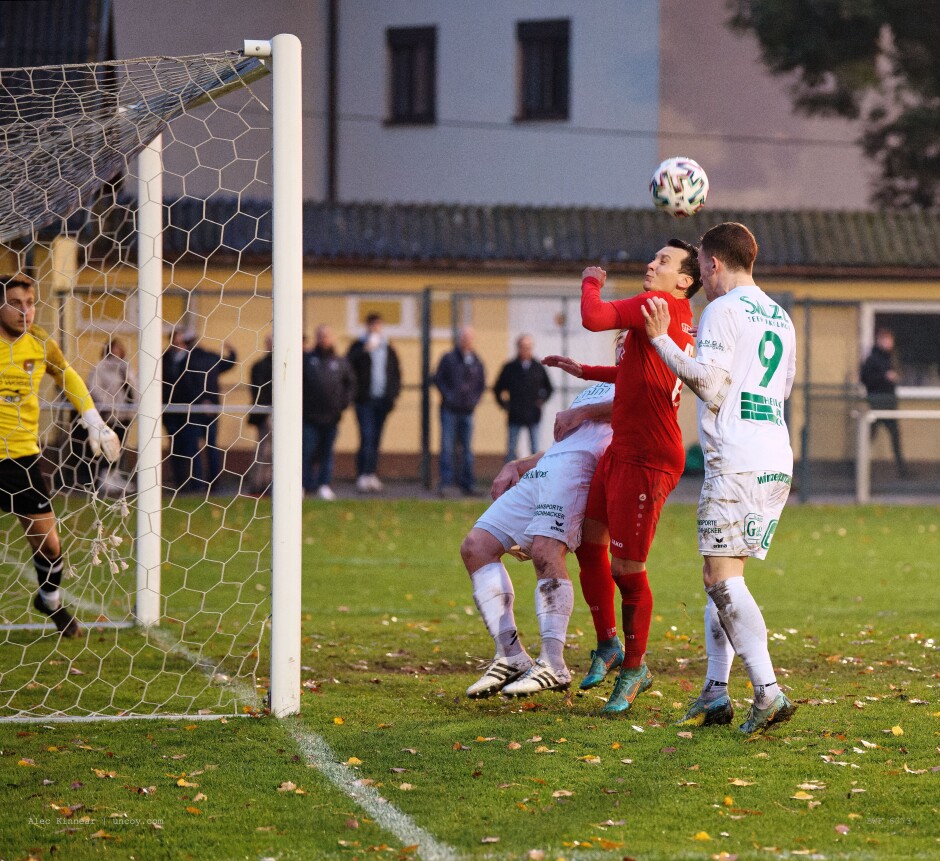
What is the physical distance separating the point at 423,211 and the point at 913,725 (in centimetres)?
1723

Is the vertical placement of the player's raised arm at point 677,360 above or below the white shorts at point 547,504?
above

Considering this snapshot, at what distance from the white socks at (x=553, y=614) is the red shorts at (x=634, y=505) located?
1.33 feet

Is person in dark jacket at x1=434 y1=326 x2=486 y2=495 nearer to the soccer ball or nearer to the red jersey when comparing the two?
the soccer ball

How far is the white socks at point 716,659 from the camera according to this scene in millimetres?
5852

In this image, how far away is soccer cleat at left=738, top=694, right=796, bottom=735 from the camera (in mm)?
5516

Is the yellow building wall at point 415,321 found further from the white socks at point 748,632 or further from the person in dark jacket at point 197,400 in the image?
the white socks at point 748,632

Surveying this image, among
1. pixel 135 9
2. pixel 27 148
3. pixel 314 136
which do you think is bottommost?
pixel 27 148

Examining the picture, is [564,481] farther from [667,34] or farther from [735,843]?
[667,34]

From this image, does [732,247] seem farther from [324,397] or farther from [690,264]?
[324,397]

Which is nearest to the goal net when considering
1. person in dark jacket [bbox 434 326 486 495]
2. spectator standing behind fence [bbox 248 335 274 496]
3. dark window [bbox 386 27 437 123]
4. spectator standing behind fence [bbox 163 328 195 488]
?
spectator standing behind fence [bbox 163 328 195 488]

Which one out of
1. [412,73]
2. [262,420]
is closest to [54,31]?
[412,73]

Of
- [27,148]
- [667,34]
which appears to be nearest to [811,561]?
[27,148]

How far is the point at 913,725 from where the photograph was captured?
5.86 m

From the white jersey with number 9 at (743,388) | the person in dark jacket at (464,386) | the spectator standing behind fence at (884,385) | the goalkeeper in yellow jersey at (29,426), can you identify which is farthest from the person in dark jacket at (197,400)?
the white jersey with number 9 at (743,388)
